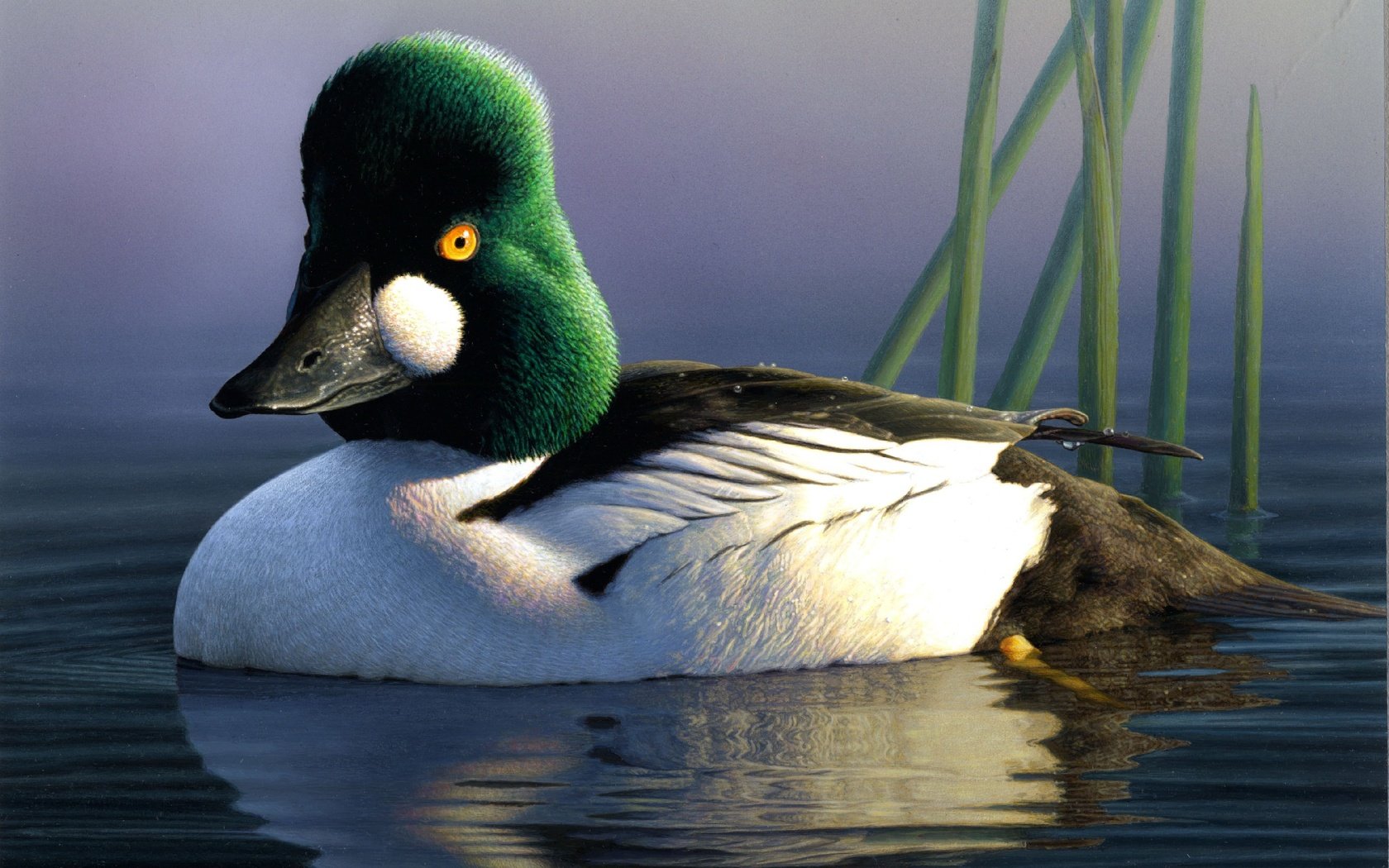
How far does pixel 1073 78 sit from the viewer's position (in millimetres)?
4375

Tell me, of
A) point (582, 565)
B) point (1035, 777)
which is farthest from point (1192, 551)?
point (582, 565)

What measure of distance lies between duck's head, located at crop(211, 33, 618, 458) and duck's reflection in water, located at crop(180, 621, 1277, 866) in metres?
0.69

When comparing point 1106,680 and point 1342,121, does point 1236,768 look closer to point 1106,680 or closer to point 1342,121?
point 1106,680

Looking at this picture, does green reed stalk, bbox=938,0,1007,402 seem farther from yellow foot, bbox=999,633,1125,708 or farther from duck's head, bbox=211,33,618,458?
duck's head, bbox=211,33,618,458

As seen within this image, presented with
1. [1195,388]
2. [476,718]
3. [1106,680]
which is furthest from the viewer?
[1195,388]

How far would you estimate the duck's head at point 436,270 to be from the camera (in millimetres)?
3551

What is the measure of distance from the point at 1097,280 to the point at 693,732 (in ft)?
6.09

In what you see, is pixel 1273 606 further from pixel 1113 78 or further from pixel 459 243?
pixel 459 243

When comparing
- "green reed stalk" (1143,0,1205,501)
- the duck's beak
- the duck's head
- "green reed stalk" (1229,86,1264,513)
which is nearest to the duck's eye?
the duck's head

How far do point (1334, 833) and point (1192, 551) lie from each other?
0.94 m

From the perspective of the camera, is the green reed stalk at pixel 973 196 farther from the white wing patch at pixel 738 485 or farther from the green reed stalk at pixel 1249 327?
the green reed stalk at pixel 1249 327

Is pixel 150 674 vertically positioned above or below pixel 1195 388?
below

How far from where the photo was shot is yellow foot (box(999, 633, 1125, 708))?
3.68 meters

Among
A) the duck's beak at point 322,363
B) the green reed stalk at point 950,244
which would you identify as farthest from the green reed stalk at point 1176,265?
the duck's beak at point 322,363
